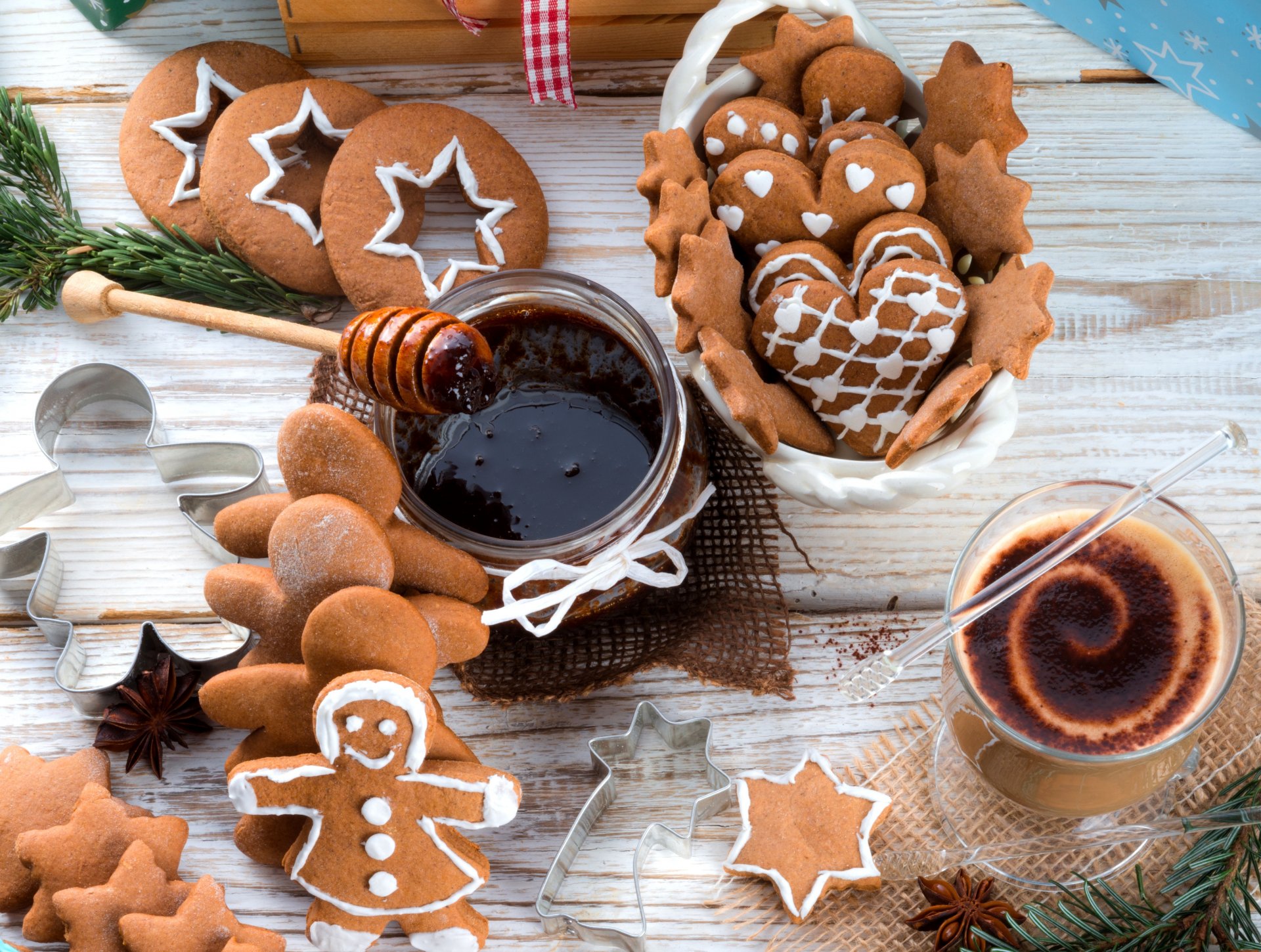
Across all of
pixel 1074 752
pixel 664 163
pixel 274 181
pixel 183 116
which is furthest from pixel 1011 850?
pixel 183 116

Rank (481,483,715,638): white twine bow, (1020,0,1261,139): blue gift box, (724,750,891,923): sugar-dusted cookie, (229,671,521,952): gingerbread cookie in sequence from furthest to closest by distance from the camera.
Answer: (1020,0,1261,139): blue gift box → (724,750,891,923): sugar-dusted cookie → (481,483,715,638): white twine bow → (229,671,521,952): gingerbread cookie

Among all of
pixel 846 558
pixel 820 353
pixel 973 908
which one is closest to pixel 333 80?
pixel 820 353

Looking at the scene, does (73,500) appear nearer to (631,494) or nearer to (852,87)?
(631,494)

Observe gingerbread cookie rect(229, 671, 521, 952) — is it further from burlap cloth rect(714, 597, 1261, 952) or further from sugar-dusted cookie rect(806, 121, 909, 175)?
sugar-dusted cookie rect(806, 121, 909, 175)

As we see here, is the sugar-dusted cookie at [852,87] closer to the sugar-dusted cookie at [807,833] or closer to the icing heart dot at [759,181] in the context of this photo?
the icing heart dot at [759,181]

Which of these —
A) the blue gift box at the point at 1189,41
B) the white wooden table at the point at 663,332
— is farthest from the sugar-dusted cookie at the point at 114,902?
the blue gift box at the point at 1189,41

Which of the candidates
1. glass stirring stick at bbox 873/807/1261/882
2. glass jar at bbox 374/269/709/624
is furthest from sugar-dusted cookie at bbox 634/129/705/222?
glass stirring stick at bbox 873/807/1261/882
